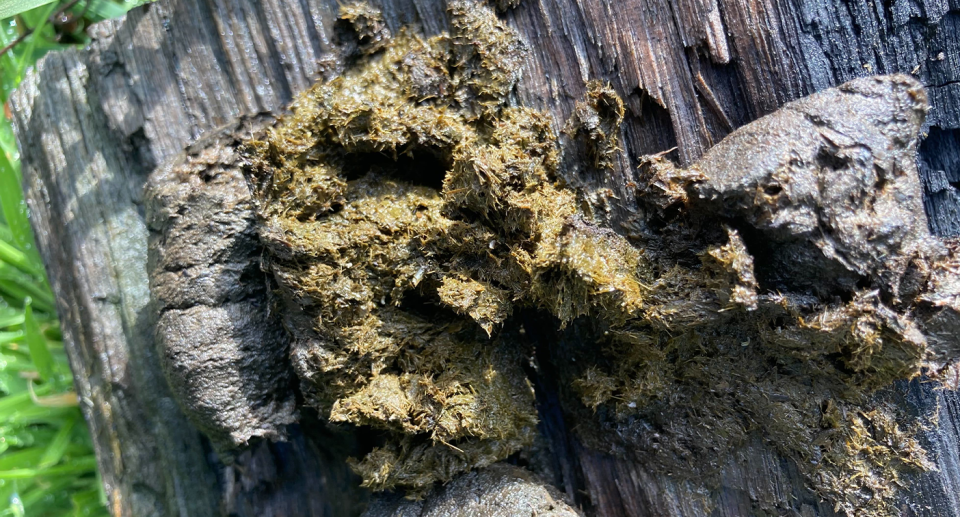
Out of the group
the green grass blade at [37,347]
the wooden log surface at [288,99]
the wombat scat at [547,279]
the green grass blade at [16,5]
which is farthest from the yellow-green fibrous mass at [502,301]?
the green grass blade at [37,347]

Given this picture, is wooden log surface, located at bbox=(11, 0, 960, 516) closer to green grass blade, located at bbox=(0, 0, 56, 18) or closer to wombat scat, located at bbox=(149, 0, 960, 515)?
wombat scat, located at bbox=(149, 0, 960, 515)

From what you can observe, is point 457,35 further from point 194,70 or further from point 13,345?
point 13,345

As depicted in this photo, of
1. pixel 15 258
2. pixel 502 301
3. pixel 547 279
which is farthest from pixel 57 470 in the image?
pixel 547 279

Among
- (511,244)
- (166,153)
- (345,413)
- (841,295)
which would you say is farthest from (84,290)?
→ (841,295)

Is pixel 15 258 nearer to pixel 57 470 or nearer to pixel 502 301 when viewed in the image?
pixel 57 470

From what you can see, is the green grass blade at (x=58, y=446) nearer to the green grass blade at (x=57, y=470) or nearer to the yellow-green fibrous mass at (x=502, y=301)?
the green grass blade at (x=57, y=470)

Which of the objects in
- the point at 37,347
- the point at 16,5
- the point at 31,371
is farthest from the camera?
the point at 31,371
